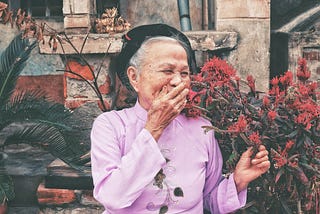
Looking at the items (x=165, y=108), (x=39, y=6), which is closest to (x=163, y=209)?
(x=165, y=108)

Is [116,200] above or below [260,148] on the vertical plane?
below

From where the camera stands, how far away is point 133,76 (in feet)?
7.73

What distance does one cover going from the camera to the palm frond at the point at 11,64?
459 centimetres

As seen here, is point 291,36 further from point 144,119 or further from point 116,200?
point 116,200

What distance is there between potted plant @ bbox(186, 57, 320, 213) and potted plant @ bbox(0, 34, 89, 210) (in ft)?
5.59

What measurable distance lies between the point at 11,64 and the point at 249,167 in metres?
3.03

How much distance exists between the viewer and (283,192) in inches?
92.3

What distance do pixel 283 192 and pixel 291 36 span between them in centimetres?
300

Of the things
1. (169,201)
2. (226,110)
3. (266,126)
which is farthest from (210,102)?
(169,201)

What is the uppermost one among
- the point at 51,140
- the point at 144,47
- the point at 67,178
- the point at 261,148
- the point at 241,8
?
the point at 241,8

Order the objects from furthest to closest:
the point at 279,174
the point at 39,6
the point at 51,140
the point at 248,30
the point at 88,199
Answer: the point at 39,6 → the point at 248,30 → the point at 51,140 → the point at 88,199 → the point at 279,174

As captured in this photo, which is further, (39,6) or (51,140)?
(39,6)

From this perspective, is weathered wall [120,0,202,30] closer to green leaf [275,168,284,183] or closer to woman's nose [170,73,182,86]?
woman's nose [170,73,182,86]

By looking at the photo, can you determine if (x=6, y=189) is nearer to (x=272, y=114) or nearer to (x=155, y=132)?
(x=155, y=132)
